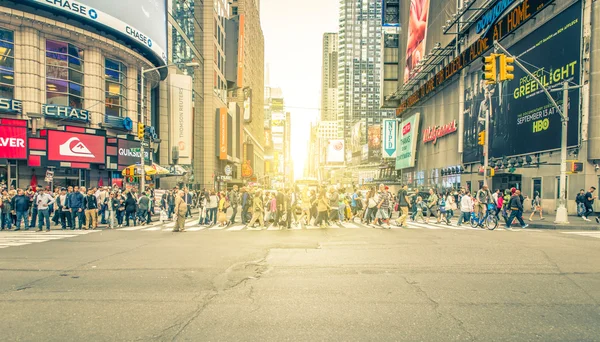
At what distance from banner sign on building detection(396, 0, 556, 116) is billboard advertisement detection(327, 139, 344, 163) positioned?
86063 mm

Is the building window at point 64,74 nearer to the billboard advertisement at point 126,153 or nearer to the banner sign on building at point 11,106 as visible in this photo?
the banner sign on building at point 11,106

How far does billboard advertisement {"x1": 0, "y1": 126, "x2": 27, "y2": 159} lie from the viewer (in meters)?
24.8

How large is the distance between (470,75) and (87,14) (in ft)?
112

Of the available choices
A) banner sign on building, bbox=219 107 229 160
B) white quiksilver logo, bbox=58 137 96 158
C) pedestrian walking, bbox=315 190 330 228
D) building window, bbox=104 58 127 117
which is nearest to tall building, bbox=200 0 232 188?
banner sign on building, bbox=219 107 229 160

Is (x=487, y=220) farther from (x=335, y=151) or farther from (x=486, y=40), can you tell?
(x=335, y=151)

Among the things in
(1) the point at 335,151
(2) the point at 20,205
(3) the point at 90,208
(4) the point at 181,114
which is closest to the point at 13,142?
(2) the point at 20,205

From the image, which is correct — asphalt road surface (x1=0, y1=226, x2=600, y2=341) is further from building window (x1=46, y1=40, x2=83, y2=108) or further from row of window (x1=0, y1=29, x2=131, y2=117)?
building window (x1=46, y1=40, x2=83, y2=108)

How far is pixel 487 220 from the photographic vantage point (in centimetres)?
1831

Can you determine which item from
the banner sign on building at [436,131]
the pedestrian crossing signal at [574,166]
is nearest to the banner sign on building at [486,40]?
the banner sign on building at [436,131]

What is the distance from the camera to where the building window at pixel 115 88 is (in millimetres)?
33094

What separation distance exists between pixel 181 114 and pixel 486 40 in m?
31.8

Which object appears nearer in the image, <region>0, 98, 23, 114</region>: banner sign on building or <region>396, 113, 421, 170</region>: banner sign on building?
<region>0, 98, 23, 114</region>: banner sign on building

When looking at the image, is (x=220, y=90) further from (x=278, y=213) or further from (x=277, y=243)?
(x=277, y=243)

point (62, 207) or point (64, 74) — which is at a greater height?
point (64, 74)
